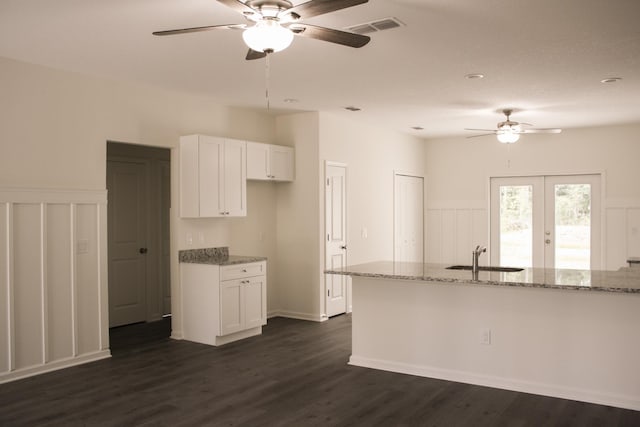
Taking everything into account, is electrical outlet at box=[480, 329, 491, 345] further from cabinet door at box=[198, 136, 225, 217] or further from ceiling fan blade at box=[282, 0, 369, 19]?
cabinet door at box=[198, 136, 225, 217]

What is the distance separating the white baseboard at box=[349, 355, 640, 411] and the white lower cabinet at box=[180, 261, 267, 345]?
146 centimetres

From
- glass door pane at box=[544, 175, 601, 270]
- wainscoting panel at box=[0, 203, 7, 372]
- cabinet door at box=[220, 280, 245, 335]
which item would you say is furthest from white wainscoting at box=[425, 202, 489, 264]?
wainscoting panel at box=[0, 203, 7, 372]

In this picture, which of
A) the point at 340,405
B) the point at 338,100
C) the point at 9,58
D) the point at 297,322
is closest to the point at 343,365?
the point at 340,405

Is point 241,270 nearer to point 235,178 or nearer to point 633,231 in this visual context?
point 235,178

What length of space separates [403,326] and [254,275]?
2018 mm

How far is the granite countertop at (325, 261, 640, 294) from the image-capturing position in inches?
150

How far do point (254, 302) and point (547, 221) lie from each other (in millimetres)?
5171

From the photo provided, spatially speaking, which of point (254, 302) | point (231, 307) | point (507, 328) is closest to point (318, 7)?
point (507, 328)

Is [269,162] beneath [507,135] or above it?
beneath

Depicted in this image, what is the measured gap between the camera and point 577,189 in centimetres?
852

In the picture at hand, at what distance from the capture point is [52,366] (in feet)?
15.9

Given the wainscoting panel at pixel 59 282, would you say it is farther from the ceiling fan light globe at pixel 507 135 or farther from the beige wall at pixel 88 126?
the ceiling fan light globe at pixel 507 135

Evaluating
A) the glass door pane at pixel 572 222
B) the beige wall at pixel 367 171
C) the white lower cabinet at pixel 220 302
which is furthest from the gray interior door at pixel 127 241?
the glass door pane at pixel 572 222

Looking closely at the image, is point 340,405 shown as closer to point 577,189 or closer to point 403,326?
point 403,326
